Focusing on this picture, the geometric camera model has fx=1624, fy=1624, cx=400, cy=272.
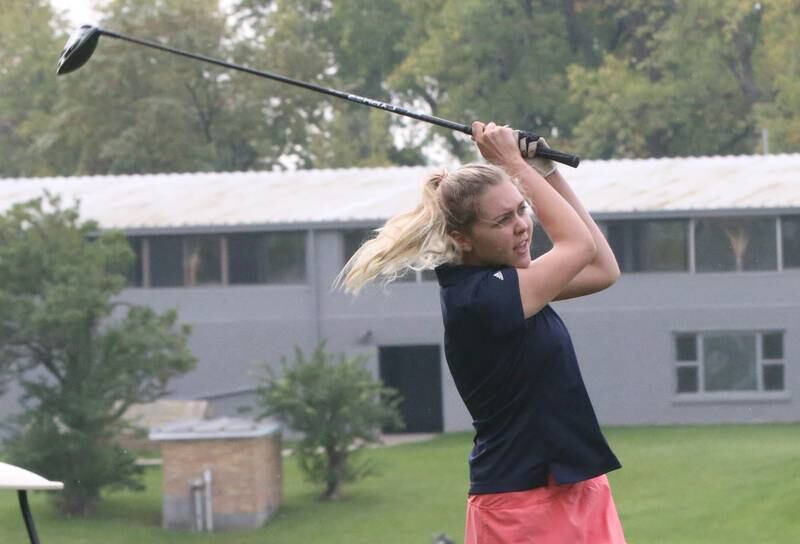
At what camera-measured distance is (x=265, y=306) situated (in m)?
30.2

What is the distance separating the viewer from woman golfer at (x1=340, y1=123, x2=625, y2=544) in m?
3.51

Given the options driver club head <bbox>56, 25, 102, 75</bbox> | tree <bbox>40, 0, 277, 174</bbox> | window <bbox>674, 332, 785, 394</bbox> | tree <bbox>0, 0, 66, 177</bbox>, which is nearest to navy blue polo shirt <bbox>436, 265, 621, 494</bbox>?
driver club head <bbox>56, 25, 102, 75</bbox>

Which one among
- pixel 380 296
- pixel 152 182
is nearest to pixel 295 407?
pixel 380 296

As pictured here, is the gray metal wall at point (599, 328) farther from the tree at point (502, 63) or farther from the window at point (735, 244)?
the tree at point (502, 63)

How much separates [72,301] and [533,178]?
17.4 metres

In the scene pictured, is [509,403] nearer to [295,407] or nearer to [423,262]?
[423,262]

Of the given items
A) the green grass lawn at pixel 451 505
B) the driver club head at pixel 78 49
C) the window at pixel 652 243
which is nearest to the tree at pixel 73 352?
the green grass lawn at pixel 451 505

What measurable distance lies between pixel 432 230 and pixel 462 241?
0.25 ft

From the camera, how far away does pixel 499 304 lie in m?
3.47

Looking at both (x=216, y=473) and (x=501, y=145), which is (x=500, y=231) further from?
(x=216, y=473)

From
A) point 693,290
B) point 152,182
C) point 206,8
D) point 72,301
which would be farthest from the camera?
point 206,8

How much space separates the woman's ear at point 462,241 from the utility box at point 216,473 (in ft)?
53.3

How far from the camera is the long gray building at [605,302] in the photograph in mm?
29453

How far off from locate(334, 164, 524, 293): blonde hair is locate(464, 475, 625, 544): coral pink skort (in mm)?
548
